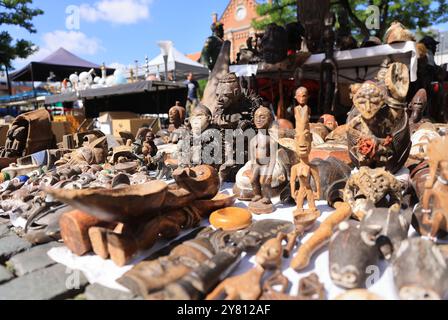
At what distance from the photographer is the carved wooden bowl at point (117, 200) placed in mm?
1457

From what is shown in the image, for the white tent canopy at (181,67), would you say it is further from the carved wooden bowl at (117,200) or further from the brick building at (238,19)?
the brick building at (238,19)

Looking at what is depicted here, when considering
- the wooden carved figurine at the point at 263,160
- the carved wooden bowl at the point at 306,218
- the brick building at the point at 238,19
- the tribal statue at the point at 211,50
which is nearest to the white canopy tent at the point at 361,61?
the tribal statue at the point at 211,50

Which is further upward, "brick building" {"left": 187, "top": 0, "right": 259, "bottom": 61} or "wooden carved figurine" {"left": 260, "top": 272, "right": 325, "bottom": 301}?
"brick building" {"left": 187, "top": 0, "right": 259, "bottom": 61}

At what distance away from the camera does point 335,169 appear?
8.10ft

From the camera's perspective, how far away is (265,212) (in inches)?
89.8

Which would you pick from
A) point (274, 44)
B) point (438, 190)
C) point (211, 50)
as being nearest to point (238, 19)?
point (211, 50)

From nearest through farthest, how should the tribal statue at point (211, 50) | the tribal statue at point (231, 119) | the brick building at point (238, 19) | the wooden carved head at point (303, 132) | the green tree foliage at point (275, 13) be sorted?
the wooden carved head at point (303, 132), the tribal statue at point (231, 119), the tribal statue at point (211, 50), the green tree foliage at point (275, 13), the brick building at point (238, 19)

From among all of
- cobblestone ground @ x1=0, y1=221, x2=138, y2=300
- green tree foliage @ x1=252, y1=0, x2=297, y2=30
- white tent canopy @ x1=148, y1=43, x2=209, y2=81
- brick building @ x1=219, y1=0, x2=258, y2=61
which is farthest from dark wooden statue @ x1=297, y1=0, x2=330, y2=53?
brick building @ x1=219, y1=0, x2=258, y2=61

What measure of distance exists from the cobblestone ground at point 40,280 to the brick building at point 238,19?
71.3 ft

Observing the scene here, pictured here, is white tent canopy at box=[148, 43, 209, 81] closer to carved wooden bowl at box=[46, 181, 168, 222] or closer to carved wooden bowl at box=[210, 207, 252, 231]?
carved wooden bowl at box=[210, 207, 252, 231]

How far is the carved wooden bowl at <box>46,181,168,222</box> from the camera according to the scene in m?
1.46

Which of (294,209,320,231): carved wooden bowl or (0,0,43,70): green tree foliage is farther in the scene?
(0,0,43,70): green tree foliage

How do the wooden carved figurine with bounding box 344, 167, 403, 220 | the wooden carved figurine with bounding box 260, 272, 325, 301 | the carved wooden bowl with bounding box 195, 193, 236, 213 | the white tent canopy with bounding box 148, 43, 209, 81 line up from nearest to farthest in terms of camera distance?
the wooden carved figurine with bounding box 260, 272, 325, 301
the wooden carved figurine with bounding box 344, 167, 403, 220
the carved wooden bowl with bounding box 195, 193, 236, 213
the white tent canopy with bounding box 148, 43, 209, 81

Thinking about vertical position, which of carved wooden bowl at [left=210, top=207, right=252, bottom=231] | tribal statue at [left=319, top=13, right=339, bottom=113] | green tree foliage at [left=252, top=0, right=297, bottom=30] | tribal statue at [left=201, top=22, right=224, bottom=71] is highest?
green tree foliage at [left=252, top=0, right=297, bottom=30]
